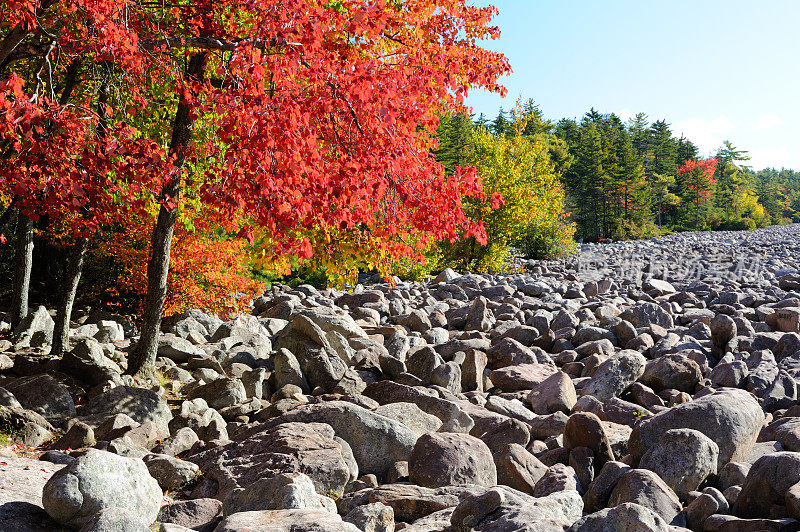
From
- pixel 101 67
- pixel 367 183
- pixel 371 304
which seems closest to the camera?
pixel 367 183

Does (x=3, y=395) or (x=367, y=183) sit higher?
(x=367, y=183)

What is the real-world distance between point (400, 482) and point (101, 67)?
903cm

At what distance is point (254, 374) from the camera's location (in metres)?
8.93

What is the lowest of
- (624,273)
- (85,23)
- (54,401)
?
(54,401)

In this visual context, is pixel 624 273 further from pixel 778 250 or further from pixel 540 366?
pixel 540 366

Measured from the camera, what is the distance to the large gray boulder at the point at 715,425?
5.60 metres

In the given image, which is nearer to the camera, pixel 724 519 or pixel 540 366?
pixel 724 519

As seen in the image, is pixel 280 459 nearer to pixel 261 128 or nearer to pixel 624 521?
pixel 624 521

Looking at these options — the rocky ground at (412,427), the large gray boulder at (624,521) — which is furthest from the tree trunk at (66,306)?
the large gray boulder at (624,521)

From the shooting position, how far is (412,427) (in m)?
6.54

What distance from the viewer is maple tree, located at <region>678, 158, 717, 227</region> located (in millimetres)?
70938

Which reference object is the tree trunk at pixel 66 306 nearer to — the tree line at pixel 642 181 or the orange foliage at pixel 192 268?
the orange foliage at pixel 192 268

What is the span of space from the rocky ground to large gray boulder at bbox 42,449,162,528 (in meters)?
0.01

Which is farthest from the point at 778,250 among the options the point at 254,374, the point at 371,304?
the point at 254,374
